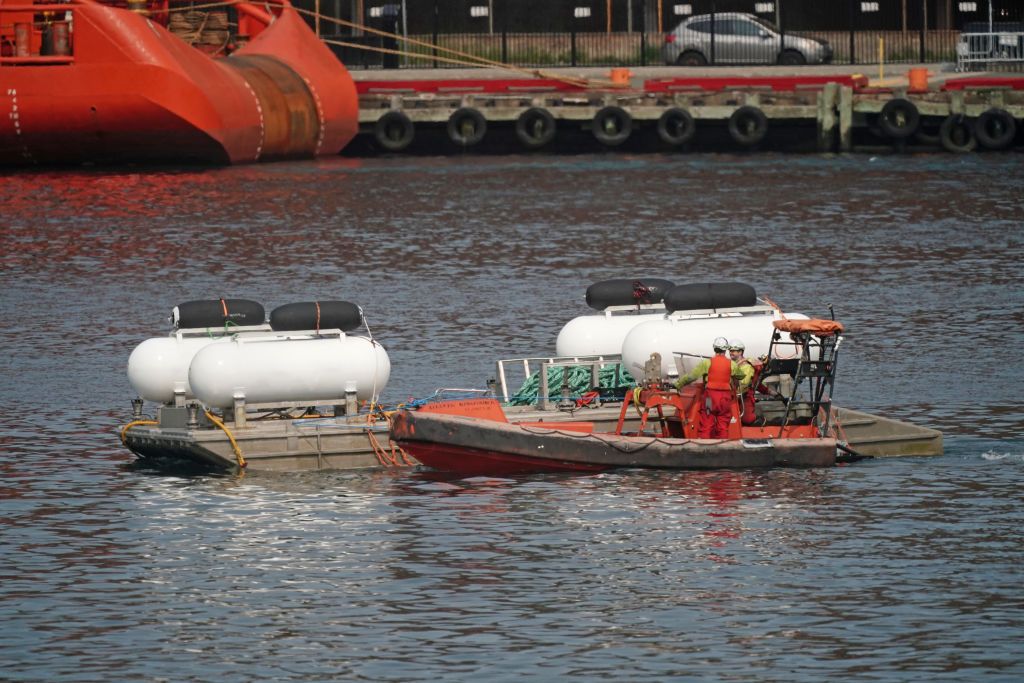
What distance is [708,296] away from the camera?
25.0 meters

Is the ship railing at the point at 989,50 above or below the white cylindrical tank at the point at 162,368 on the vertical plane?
above

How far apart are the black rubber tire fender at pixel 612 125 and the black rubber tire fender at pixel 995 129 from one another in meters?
11.4

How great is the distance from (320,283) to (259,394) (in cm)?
1625

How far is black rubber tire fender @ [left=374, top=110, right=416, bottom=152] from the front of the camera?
6769 cm

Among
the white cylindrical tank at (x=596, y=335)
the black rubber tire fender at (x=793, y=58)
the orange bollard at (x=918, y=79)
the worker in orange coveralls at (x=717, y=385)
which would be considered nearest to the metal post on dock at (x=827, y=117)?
the orange bollard at (x=918, y=79)

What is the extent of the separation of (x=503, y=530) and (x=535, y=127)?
47.4m

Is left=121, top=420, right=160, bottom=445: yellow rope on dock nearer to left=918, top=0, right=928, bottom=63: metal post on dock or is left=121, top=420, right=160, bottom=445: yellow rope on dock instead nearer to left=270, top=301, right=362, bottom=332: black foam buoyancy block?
left=270, top=301, right=362, bottom=332: black foam buoyancy block

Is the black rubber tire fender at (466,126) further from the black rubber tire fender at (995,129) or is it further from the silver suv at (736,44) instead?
the black rubber tire fender at (995,129)

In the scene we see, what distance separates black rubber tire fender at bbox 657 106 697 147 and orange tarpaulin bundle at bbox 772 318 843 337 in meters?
42.6

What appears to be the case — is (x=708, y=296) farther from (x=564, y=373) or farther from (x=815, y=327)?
(x=815, y=327)

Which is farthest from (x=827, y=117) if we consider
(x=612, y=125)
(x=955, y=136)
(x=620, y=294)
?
(x=620, y=294)

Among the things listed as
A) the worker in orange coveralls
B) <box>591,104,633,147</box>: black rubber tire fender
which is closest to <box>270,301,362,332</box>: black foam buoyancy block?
the worker in orange coveralls

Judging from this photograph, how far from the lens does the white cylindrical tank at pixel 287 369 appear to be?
76.5 feet

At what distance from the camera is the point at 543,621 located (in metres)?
17.7
